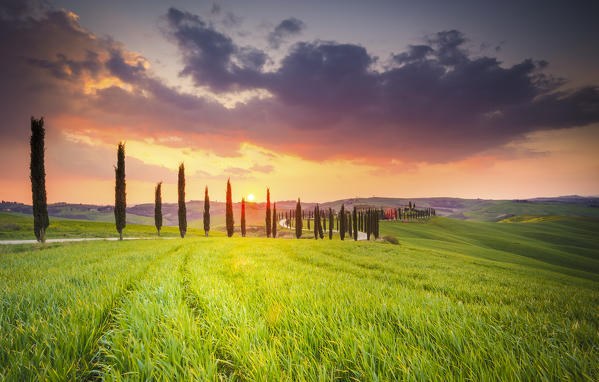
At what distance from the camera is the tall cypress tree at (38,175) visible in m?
24.0

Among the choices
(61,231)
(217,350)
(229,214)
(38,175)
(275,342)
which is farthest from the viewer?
(229,214)

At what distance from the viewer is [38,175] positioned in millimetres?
24391

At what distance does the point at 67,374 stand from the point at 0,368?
0.66m

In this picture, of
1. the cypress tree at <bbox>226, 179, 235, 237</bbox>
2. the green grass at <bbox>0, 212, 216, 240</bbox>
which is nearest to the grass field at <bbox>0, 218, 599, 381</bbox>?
the green grass at <bbox>0, 212, 216, 240</bbox>

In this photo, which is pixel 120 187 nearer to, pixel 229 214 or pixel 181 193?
pixel 181 193

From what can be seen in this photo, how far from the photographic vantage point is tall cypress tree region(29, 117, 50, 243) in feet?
78.7

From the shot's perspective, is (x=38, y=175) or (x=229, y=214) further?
(x=229, y=214)

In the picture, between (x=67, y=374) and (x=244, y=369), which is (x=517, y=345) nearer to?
(x=244, y=369)

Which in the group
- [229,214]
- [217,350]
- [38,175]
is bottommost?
[229,214]

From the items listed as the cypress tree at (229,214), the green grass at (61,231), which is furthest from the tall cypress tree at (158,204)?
the cypress tree at (229,214)

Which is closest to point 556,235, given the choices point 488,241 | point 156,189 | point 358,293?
point 488,241

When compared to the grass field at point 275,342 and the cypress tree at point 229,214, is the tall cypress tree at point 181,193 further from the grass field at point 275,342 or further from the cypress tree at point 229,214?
the grass field at point 275,342

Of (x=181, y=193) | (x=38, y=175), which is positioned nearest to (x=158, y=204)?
(x=181, y=193)

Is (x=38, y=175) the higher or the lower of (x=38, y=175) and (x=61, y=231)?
the higher
